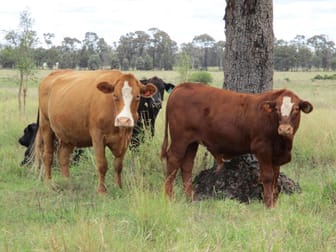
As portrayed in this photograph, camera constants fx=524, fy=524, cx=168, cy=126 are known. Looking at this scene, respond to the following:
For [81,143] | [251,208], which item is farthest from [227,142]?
[81,143]

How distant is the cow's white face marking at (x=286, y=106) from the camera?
5820mm

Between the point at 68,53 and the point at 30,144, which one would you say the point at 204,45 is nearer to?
the point at 68,53

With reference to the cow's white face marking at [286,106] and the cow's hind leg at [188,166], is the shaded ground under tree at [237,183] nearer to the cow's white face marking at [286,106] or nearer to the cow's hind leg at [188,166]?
the cow's hind leg at [188,166]

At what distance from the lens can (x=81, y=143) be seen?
7703 millimetres

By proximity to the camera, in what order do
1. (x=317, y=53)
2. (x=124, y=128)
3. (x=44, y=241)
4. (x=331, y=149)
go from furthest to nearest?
(x=317, y=53) → (x=331, y=149) → (x=124, y=128) → (x=44, y=241)

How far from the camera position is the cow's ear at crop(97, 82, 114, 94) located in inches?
264

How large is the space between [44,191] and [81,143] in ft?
2.88

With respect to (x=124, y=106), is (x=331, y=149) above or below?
below

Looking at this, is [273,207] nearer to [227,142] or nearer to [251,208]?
[251,208]

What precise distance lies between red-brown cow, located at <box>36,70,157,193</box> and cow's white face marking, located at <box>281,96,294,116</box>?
71.9 inches

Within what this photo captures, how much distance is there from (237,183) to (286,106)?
5.00ft

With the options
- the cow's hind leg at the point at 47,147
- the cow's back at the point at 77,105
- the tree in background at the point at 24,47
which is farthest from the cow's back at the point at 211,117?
the tree in background at the point at 24,47

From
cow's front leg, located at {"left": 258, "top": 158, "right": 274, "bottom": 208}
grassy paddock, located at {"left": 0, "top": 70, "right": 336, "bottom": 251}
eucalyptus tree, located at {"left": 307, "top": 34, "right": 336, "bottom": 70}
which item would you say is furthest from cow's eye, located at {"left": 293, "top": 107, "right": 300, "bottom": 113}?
eucalyptus tree, located at {"left": 307, "top": 34, "right": 336, "bottom": 70}

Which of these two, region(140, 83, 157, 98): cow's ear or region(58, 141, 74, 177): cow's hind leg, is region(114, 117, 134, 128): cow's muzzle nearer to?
region(140, 83, 157, 98): cow's ear
